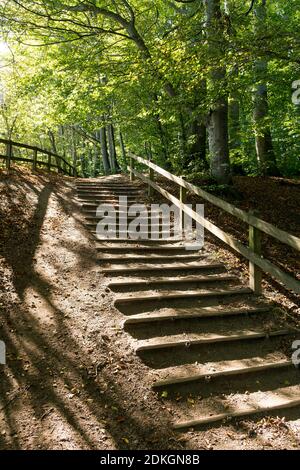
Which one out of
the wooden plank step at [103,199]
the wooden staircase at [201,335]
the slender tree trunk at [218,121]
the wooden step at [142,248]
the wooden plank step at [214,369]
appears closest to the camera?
the wooden staircase at [201,335]

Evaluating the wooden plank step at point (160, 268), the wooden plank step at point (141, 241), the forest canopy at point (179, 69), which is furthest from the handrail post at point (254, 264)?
the forest canopy at point (179, 69)

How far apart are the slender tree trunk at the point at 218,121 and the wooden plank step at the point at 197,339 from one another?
17.7 ft

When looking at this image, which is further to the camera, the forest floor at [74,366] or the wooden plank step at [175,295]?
the wooden plank step at [175,295]

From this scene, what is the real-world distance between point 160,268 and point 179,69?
4.46 meters

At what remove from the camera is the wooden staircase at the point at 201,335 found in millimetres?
4117

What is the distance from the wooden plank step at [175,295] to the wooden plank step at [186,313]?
0.89ft

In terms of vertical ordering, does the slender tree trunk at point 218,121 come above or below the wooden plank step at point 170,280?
above

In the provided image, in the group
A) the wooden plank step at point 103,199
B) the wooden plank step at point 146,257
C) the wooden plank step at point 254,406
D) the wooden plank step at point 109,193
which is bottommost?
the wooden plank step at point 254,406

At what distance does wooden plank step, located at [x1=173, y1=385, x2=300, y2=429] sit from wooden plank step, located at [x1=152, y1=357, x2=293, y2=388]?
312 mm

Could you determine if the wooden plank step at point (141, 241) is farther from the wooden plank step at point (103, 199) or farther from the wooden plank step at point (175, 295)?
the wooden plank step at point (103, 199)

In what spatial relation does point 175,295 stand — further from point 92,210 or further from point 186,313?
point 92,210

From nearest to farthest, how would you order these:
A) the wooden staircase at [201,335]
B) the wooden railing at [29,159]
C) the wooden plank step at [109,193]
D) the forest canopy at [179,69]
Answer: the wooden staircase at [201,335] < the forest canopy at [179,69] < the wooden plank step at [109,193] < the wooden railing at [29,159]
